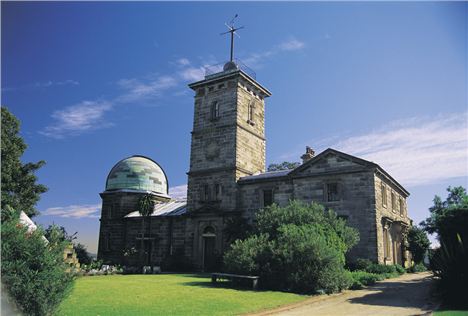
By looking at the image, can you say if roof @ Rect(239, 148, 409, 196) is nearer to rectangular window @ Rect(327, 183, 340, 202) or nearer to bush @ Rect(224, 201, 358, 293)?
rectangular window @ Rect(327, 183, 340, 202)

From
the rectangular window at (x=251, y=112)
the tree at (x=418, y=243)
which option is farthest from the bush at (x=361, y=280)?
the rectangular window at (x=251, y=112)

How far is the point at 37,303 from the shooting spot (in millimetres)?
9141

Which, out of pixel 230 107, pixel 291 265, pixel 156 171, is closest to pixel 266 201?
pixel 230 107

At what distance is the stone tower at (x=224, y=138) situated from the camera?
34219mm

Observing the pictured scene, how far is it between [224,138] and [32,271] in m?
26.7

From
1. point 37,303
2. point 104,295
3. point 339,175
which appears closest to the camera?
point 37,303

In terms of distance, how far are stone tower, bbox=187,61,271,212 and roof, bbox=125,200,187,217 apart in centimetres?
269

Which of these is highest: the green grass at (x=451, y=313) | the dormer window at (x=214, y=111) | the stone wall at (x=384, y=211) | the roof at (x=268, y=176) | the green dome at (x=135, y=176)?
the dormer window at (x=214, y=111)

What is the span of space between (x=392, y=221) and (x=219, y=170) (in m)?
14.9

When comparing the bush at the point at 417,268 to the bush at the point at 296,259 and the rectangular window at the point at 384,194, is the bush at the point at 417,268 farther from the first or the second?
the bush at the point at 296,259

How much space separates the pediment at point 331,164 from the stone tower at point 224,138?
6252mm

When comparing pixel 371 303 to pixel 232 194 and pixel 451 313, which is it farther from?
pixel 232 194

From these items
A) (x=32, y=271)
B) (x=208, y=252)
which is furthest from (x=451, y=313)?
(x=208, y=252)

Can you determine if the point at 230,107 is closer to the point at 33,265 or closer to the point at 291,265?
the point at 291,265
